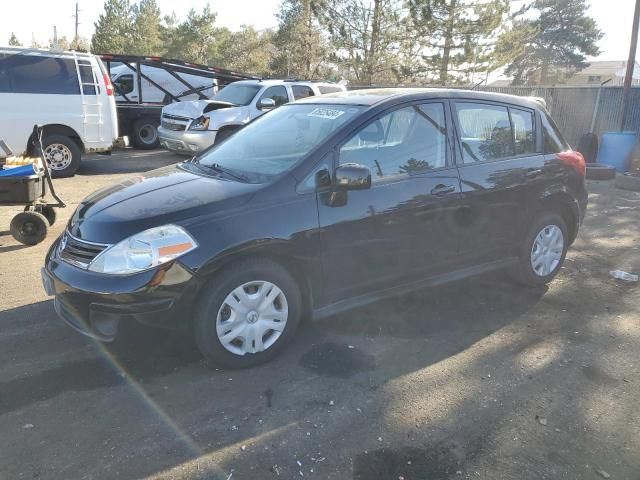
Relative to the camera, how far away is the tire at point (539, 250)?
15.5ft

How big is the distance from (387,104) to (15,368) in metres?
2.99

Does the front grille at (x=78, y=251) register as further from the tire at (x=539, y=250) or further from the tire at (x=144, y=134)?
the tire at (x=144, y=134)

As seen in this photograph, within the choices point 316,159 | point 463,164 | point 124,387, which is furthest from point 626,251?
point 124,387

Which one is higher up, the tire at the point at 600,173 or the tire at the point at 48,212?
the tire at the point at 600,173

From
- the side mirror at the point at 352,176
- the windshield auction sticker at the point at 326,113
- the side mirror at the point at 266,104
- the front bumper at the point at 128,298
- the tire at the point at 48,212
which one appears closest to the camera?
the front bumper at the point at 128,298

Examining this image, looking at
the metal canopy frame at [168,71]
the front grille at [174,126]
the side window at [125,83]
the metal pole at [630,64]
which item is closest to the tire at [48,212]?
the front grille at [174,126]

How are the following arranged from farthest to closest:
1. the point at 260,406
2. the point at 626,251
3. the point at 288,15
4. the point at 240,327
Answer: the point at 288,15
the point at 626,251
the point at 240,327
the point at 260,406

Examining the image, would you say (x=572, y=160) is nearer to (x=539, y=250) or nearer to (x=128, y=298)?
(x=539, y=250)

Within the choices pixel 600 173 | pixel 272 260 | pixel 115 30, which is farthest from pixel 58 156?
pixel 115 30

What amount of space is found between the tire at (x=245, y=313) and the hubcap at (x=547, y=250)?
244 centimetres

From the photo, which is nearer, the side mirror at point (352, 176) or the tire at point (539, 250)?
the side mirror at point (352, 176)

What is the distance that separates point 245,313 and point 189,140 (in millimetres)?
8830

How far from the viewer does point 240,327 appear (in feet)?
10.9

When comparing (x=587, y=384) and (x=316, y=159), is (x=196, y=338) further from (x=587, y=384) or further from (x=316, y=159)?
(x=587, y=384)
